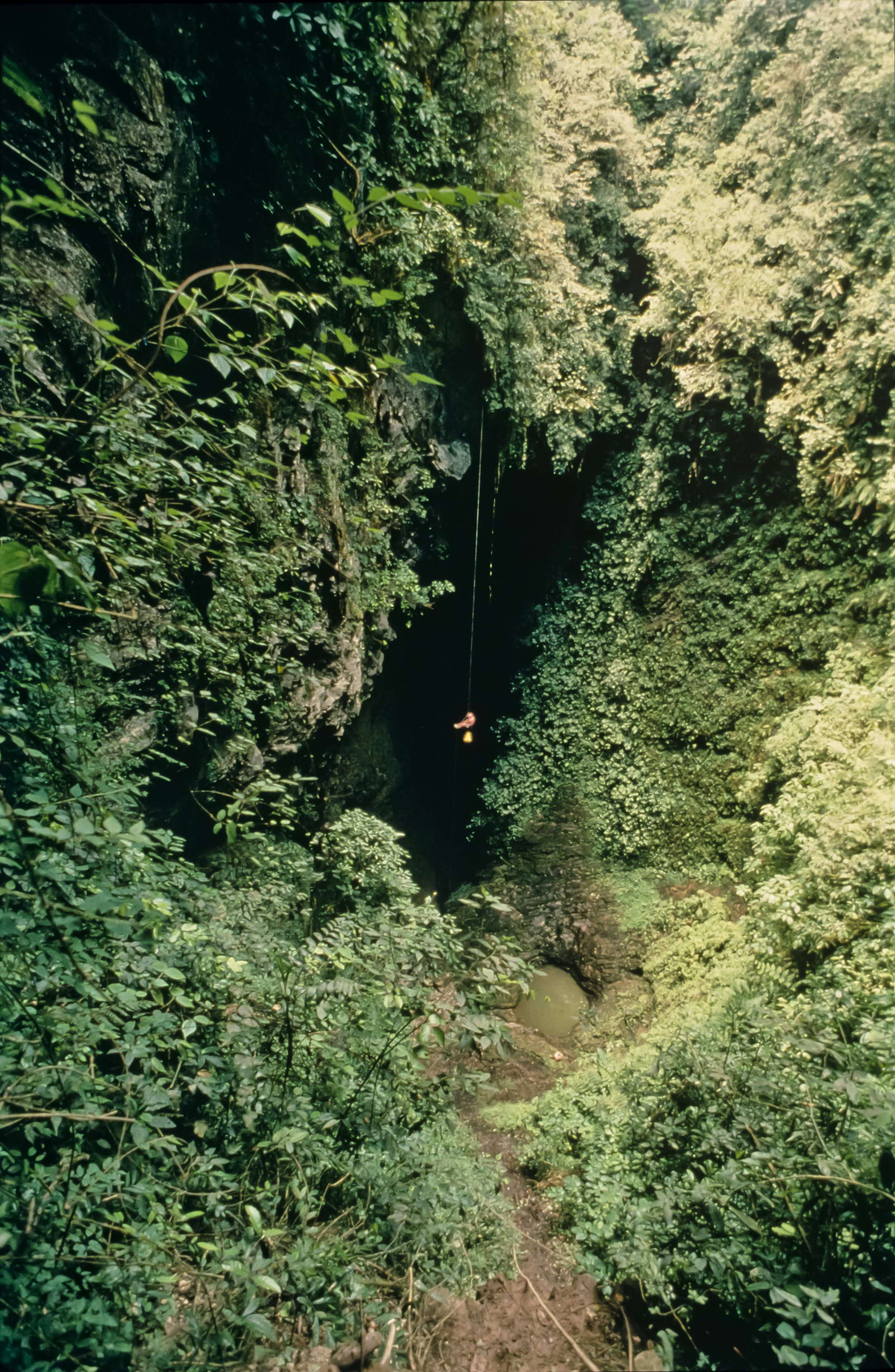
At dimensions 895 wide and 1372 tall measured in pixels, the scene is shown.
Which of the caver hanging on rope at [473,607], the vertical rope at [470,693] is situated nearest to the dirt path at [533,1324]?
the caver hanging on rope at [473,607]

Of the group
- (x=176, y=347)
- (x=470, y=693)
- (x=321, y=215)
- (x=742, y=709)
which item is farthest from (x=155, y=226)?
(x=470, y=693)

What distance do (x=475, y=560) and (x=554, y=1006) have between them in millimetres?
6884

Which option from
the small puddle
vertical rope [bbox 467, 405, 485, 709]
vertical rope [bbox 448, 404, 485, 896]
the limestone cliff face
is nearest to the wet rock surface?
the small puddle

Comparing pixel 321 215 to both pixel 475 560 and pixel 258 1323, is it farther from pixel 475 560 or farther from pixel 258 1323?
pixel 475 560

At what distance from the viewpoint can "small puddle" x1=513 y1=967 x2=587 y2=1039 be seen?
7.34m

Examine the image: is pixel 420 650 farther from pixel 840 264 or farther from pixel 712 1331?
pixel 712 1331

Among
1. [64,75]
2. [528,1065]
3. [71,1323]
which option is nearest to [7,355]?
[64,75]

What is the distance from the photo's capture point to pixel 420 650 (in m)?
9.09

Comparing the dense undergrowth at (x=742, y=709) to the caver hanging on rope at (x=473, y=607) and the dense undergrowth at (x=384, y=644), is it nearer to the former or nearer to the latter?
the dense undergrowth at (x=384, y=644)

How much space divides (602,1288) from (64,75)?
6524mm

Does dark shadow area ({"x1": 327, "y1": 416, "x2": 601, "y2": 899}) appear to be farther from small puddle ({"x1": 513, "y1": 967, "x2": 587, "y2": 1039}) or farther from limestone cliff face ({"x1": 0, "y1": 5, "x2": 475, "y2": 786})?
limestone cliff face ({"x1": 0, "y1": 5, "x2": 475, "y2": 786})

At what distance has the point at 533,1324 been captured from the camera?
3.08 meters

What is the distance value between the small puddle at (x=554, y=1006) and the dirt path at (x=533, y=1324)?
3052 mm

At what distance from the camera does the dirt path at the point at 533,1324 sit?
2613 millimetres
